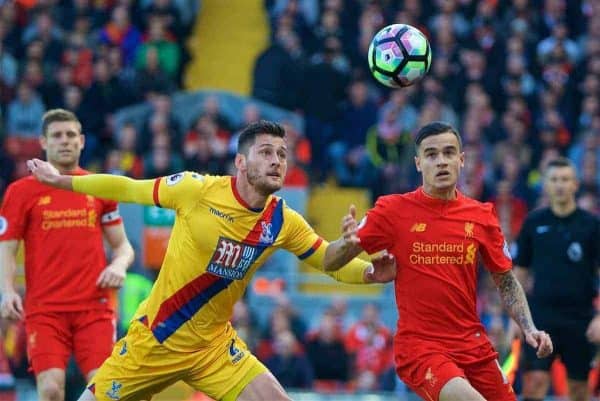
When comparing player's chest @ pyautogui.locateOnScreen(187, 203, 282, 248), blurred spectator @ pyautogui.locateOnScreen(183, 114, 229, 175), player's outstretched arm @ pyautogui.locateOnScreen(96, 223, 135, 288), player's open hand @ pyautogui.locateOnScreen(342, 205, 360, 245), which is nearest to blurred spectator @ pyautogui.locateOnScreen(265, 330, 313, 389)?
blurred spectator @ pyautogui.locateOnScreen(183, 114, 229, 175)

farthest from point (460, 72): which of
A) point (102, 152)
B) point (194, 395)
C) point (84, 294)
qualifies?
point (84, 294)

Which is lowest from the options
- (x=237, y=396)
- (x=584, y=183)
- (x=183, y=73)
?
(x=237, y=396)

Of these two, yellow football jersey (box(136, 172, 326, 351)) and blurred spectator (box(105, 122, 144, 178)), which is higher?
blurred spectator (box(105, 122, 144, 178))

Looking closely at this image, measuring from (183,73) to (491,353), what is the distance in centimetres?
1138

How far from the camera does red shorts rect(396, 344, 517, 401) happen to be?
964 cm

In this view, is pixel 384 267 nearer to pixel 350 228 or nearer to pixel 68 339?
pixel 350 228

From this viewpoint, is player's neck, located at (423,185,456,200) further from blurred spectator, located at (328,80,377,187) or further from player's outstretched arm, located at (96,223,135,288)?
blurred spectator, located at (328,80,377,187)

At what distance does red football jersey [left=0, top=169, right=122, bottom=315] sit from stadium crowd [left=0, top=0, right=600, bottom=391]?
18.7 ft

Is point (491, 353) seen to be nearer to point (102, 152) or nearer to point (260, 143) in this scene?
point (260, 143)

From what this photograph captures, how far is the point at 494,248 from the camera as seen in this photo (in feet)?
32.8

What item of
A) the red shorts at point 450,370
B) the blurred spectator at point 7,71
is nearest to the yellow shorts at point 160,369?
the red shorts at point 450,370

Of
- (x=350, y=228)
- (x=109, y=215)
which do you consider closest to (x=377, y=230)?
(x=350, y=228)

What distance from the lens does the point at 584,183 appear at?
1808cm

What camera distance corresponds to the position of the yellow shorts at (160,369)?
32.9 feet
